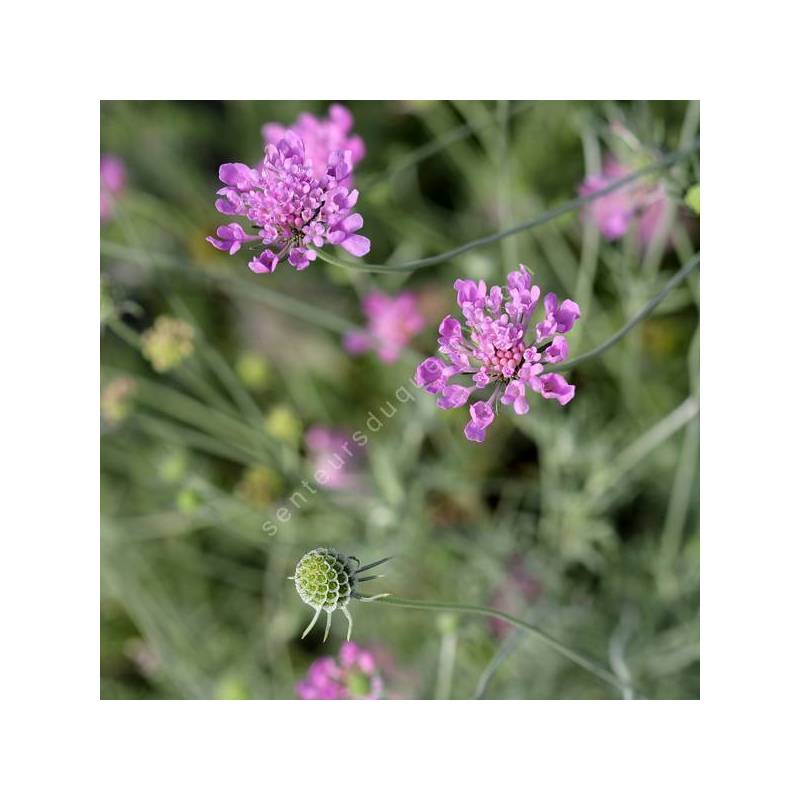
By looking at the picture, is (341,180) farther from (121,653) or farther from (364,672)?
(121,653)

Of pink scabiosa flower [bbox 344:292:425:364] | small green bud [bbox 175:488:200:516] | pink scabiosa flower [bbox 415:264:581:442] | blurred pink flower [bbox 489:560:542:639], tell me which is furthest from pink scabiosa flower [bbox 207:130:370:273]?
blurred pink flower [bbox 489:560:542:639]

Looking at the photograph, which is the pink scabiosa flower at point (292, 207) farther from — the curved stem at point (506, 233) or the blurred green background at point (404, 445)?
the blurred green background at point (404, 445)

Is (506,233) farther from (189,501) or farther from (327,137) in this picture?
(189,501)

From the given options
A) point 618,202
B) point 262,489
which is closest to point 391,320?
point 262,489

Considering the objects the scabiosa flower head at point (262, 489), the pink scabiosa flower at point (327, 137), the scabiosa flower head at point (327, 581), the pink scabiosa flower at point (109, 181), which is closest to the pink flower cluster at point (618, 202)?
the pink scabiosa flower at point (327, 137)

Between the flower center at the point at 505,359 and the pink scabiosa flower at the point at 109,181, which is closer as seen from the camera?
the flower center at the point at 505,359

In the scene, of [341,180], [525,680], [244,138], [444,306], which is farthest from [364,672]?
[244,138]

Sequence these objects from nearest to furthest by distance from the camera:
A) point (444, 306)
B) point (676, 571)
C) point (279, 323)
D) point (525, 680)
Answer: point (525, 680) < point (676, 571) < point (444, 306) < point (279, 323)
